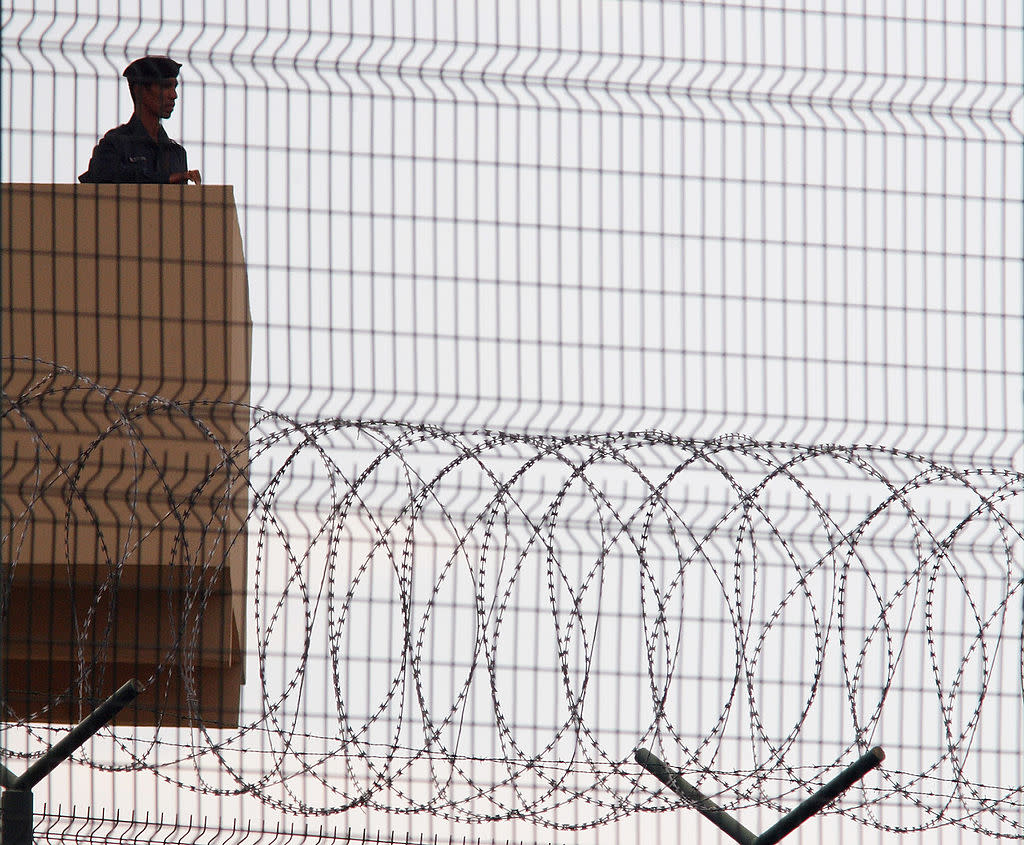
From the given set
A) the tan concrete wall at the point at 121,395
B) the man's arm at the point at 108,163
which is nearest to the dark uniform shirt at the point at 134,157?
the man's arm at the point at 108,163

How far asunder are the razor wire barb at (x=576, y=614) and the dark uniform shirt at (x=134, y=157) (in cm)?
113

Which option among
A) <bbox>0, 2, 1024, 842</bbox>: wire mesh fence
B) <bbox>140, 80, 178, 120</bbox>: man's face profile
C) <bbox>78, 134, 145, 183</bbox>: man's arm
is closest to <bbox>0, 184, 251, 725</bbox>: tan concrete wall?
<bbox>0, 2, 1024, 842</bbox>: wire mesh fence

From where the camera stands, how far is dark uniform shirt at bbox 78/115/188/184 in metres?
7.32

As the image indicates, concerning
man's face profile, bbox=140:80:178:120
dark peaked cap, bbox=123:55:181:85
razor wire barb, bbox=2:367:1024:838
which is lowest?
razor wire barb, bbox=2:367:1024:838

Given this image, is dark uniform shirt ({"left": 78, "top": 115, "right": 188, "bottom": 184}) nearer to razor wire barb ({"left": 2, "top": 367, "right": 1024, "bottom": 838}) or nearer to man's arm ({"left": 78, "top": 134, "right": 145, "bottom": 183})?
man's arm ({"left": 78, "top": 134, "right": 145, "bottom": 183})

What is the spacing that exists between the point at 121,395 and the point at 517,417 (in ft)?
5.34

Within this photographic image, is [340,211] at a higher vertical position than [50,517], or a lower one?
higher

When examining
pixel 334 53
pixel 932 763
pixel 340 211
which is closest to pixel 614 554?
pixel 932 763

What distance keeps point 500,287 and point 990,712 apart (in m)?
2.70

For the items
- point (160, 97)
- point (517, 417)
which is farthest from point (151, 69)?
point (517, 417)

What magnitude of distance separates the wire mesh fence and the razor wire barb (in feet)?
0.07

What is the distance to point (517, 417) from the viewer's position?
7160mm

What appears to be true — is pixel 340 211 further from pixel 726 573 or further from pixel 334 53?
pixel 726 573

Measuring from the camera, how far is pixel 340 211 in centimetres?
737
